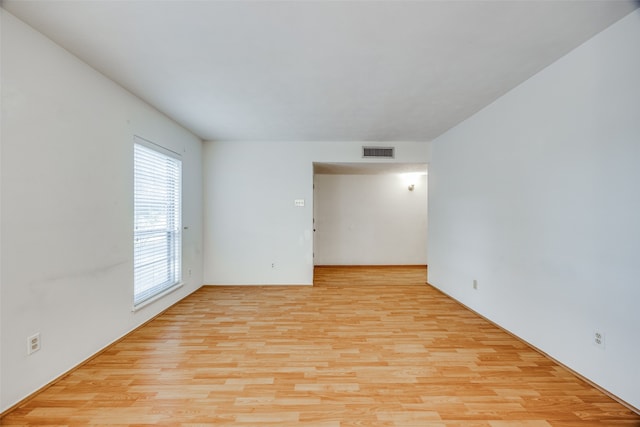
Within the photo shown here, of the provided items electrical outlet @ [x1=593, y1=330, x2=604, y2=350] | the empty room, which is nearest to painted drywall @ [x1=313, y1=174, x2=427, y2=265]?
the empty room

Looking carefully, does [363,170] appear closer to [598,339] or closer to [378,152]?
[378,152]

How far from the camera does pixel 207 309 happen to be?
141 inches

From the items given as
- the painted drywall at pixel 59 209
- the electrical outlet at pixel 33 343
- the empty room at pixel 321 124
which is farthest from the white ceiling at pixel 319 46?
the electrical outlet at pixel 33 343

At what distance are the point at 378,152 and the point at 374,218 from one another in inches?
87.1

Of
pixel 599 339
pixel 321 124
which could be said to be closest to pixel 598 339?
pixel 599 339

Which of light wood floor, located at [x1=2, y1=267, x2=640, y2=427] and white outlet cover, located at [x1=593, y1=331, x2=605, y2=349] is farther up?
white outlet cover, located at [x1=593, y1=331, x2=605, y2=349]

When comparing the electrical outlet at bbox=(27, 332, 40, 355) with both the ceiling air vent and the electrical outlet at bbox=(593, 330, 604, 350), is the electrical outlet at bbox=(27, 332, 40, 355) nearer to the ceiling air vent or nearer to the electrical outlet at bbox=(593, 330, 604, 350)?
the electrical outlet at bbox=(593, 330, 604, 350)

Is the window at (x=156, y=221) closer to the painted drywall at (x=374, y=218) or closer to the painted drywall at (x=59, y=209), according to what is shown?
the painted drywall at (x=59, y=209)

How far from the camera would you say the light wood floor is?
5.54 feet

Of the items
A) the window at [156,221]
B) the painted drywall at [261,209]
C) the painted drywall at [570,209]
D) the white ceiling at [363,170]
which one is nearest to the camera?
the painted drywall at [570,209]

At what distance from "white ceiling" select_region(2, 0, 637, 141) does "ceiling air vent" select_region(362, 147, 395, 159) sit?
149 cm

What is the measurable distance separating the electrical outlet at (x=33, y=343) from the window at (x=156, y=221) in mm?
1038

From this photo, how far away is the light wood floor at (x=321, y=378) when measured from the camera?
1689 mm

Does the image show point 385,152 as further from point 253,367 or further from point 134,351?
point 134,351
